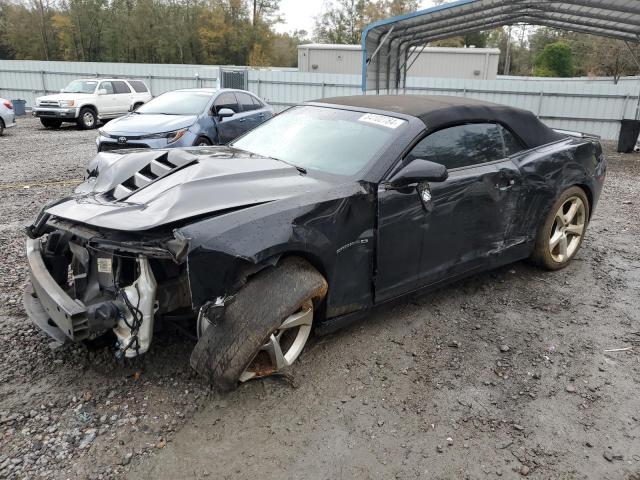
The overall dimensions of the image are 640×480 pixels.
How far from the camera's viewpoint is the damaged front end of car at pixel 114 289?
2520 mm

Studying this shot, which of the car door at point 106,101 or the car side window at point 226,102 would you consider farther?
the car door at point 106,101

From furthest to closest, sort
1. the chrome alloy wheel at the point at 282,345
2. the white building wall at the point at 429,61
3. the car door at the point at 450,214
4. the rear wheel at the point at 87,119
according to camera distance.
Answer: the white building wall at the point at 429,61 < the rear wheel at the point at 87,119 < the car door at the point at 450,214 < the chrome alloy wheel at the point at 282,345

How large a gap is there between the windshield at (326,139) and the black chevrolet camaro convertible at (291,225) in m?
0.01

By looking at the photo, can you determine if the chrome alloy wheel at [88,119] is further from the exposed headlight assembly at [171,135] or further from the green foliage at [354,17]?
the green foliage at [354,17]

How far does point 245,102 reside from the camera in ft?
33.7

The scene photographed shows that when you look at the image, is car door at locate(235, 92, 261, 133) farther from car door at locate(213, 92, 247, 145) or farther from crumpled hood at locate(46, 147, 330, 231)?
crumpled hood at locate(46, 147, 330, 231)

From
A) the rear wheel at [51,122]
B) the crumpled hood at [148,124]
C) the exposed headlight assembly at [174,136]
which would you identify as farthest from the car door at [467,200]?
the rear wheel at [51,122]

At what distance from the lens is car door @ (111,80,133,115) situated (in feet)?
55.7

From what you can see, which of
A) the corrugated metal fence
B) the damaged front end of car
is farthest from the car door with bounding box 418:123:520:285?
the corrugated metal fence

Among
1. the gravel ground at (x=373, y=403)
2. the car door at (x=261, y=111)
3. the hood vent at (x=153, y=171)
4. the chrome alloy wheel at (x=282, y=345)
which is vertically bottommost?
the gravel ground at (x=373, y=403)

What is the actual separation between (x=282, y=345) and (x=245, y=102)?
8.12 meters

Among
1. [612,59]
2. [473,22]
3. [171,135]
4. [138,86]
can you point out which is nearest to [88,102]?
[138,86]

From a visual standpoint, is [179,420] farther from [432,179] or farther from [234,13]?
[234,13]

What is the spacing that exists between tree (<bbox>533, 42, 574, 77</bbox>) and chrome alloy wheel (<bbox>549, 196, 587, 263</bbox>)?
42.2 meters
